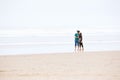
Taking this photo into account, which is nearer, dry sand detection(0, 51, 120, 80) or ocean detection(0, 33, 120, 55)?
dry sand detection(0, 51, 120, 80)

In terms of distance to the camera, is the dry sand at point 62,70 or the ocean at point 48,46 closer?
the dry sand at point 62,70

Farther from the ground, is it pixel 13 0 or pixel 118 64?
pixel 13 0

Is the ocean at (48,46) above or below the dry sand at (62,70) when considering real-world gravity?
above

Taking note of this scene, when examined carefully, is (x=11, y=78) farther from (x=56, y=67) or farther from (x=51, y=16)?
(x=51, y=16)

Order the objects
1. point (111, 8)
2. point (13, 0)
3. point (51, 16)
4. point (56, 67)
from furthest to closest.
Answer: point (13, 0)
point (111, 8)
point (51, 16)
point (56, 67)

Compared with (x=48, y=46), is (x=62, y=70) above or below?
below

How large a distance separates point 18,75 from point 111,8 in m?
74.0

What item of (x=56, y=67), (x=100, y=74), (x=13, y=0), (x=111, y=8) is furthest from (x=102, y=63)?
(x=13, y=0)

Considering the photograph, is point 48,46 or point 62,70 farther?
point 48,46

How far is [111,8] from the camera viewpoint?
3196 inches

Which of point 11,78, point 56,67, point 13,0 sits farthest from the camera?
point 13,0

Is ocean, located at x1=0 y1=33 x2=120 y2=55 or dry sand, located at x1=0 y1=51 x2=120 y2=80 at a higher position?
ocean, located at x1=0 y1=33 x2=120 y2=55

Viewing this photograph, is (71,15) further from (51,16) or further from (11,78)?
(11,78)

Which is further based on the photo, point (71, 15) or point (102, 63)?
point (71, 15)
